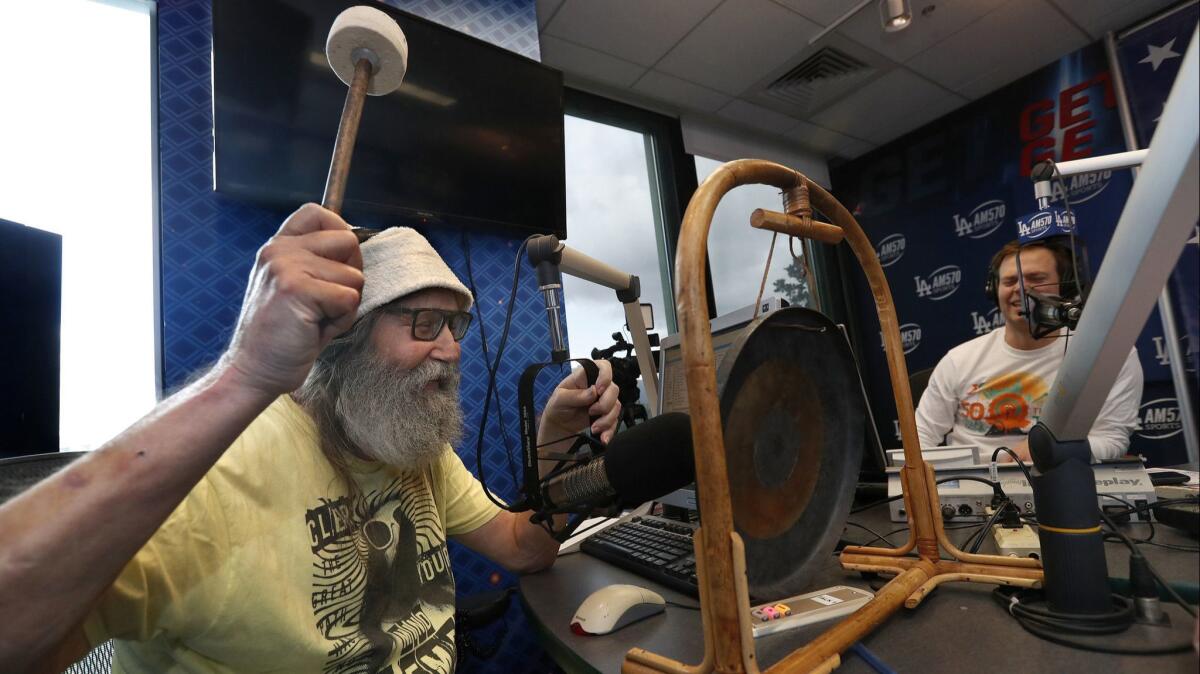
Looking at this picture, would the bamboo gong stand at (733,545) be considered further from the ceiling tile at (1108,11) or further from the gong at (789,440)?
the ceiling tile at (1108,11)

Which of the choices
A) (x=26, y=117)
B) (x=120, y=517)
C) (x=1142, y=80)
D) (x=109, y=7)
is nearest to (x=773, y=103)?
(x=1142, y=80)

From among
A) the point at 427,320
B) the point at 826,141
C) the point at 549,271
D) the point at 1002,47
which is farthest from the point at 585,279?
the point at 826,141

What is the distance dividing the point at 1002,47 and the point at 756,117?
4.84 ft

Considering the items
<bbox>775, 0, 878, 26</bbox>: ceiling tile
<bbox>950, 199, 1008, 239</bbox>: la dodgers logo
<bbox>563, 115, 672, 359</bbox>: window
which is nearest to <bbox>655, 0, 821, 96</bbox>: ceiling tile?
<bbox>775, 0, 878, 26</bbox>: ceiling tile

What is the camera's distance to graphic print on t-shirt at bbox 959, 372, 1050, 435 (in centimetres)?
196

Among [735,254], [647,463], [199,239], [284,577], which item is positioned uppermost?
[735,254]

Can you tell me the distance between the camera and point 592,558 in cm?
125

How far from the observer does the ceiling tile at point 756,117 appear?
3.79 meters

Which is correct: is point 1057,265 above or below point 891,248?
below

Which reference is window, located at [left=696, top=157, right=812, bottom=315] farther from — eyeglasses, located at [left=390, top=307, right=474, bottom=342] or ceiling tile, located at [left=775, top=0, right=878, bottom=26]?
eyeglasses, located at [left=390, top=307, right=474, bottom=342]

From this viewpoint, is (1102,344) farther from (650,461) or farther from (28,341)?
(28,341)

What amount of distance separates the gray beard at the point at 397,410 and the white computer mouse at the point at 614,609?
443 mm

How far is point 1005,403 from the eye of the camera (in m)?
2.03

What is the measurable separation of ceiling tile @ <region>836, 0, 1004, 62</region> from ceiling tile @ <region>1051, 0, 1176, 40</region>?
437 millimetres
